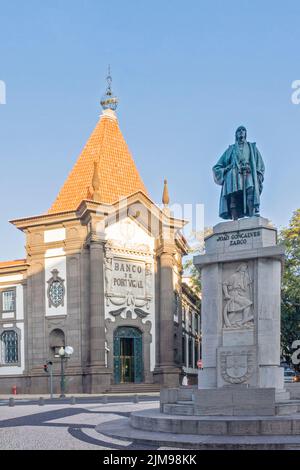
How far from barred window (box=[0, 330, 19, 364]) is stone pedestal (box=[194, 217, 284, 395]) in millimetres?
35062

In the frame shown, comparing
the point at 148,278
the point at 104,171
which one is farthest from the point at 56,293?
the point at 104,171

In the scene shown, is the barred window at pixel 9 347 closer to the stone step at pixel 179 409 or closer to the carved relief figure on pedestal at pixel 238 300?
the stone step at pixel 179 409

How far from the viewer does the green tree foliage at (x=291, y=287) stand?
4388cm

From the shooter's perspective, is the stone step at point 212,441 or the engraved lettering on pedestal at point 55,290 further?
the engraved lettering on pedestal at point 55,290

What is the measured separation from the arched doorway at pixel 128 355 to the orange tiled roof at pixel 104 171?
9.72 metres

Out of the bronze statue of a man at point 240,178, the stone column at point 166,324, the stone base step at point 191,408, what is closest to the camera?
the stone base step at point 191,408

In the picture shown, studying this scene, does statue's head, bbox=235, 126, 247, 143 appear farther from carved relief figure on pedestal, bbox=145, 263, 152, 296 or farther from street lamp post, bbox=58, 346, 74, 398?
carved relief figure on pedestal, bbox=145, 263, 152, 296

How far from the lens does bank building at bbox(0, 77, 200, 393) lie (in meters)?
46.5

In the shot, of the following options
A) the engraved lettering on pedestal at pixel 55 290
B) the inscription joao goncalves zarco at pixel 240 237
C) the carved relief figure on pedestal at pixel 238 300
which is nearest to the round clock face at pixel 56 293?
the engraved lettering on pedestal at pixel 55 290

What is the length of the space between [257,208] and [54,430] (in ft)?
26.6

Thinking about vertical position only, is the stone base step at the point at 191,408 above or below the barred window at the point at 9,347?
above

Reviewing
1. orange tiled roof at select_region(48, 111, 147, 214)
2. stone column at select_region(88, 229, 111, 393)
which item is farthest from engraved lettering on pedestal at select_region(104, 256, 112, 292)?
orange tiled roof at select_region(48, 111, 147, 214)
